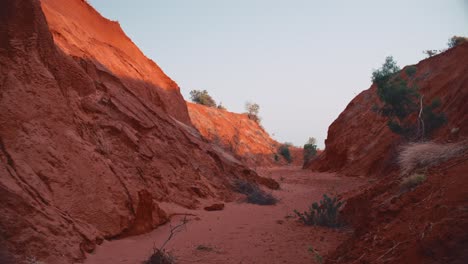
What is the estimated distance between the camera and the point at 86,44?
10.1 meters

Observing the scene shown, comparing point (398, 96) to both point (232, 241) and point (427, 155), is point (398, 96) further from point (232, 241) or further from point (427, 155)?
point (232, 241)

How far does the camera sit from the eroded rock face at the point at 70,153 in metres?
4.28

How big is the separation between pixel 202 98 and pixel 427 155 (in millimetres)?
38883

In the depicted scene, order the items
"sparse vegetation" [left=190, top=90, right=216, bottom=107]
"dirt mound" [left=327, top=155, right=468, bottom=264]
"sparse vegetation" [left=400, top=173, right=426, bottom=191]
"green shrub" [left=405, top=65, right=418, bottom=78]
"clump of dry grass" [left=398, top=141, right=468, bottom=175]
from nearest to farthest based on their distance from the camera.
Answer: "dirt mound" [left=327, top=155, right=468, bottom=264], "sparse vegetation" [left=400, top=173, right=426, bottom=191], "clump of dry grass" [left=398, top=141, right=468, bottom=175], "green shrub" [left=405, top=65, right=418, bottom=78], "sparse vegetation" [left=190, top=90, right=216, bottom=107]

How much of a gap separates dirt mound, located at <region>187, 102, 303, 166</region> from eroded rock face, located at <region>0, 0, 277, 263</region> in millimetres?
18937

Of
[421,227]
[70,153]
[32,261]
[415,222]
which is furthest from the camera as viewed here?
[70,153]

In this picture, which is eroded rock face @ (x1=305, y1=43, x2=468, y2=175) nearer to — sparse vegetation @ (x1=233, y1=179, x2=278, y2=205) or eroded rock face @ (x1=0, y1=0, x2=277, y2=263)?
sparse vegetation @ (x1=233, y1=179, x2=278, y2=205)

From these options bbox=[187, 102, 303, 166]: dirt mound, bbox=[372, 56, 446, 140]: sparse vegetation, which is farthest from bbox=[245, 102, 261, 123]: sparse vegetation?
bbox=[372, 56, 446, 140]: sparse vegetation

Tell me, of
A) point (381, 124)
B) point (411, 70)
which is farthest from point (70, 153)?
point (411, 70)

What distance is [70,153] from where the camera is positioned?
5566 mm

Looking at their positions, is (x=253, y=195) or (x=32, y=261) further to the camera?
(x=253, y=195)

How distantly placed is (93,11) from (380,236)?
1347 cm

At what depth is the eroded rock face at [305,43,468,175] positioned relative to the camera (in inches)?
539

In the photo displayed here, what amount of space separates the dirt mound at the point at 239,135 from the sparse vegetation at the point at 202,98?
12.9 feet
